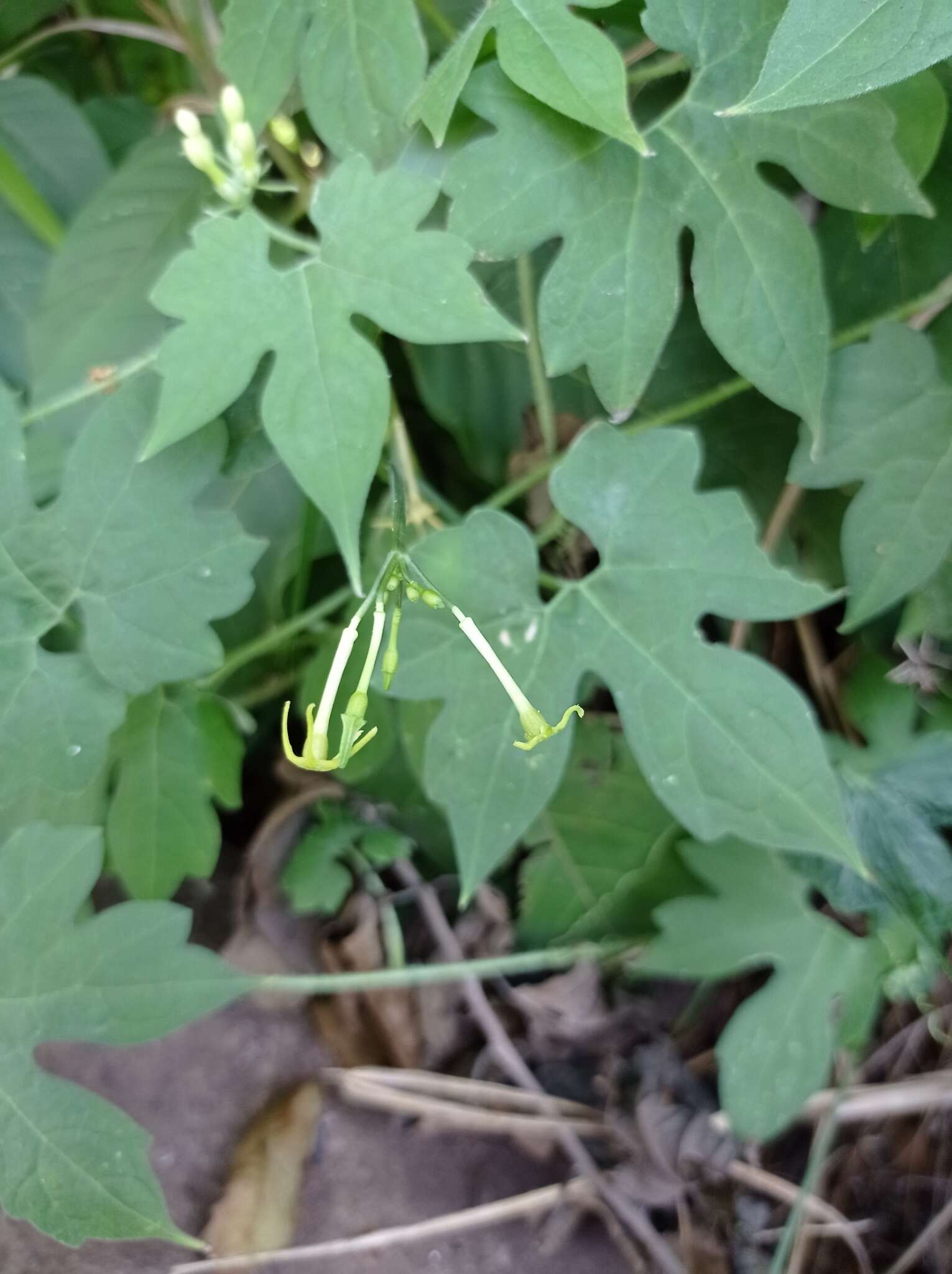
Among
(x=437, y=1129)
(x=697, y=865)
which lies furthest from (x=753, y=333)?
(x=437, y=1129)

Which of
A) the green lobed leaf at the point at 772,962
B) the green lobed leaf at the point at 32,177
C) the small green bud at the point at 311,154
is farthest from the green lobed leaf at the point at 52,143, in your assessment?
the green lobed leaf at the point at 772,962

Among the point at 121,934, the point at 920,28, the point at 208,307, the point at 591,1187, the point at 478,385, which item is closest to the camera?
the point at 920,28

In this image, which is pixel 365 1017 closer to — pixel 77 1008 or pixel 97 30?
pixel 77 1008

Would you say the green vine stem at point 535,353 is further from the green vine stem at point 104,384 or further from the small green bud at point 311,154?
the green vine stem at point 104,384

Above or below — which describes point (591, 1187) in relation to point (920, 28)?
below

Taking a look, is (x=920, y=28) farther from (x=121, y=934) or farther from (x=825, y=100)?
(x=121, y=934)

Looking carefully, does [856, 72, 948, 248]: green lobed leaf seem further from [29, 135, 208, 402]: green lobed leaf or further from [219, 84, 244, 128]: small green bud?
[29, 135, 208, 402]: green lobed leaf
